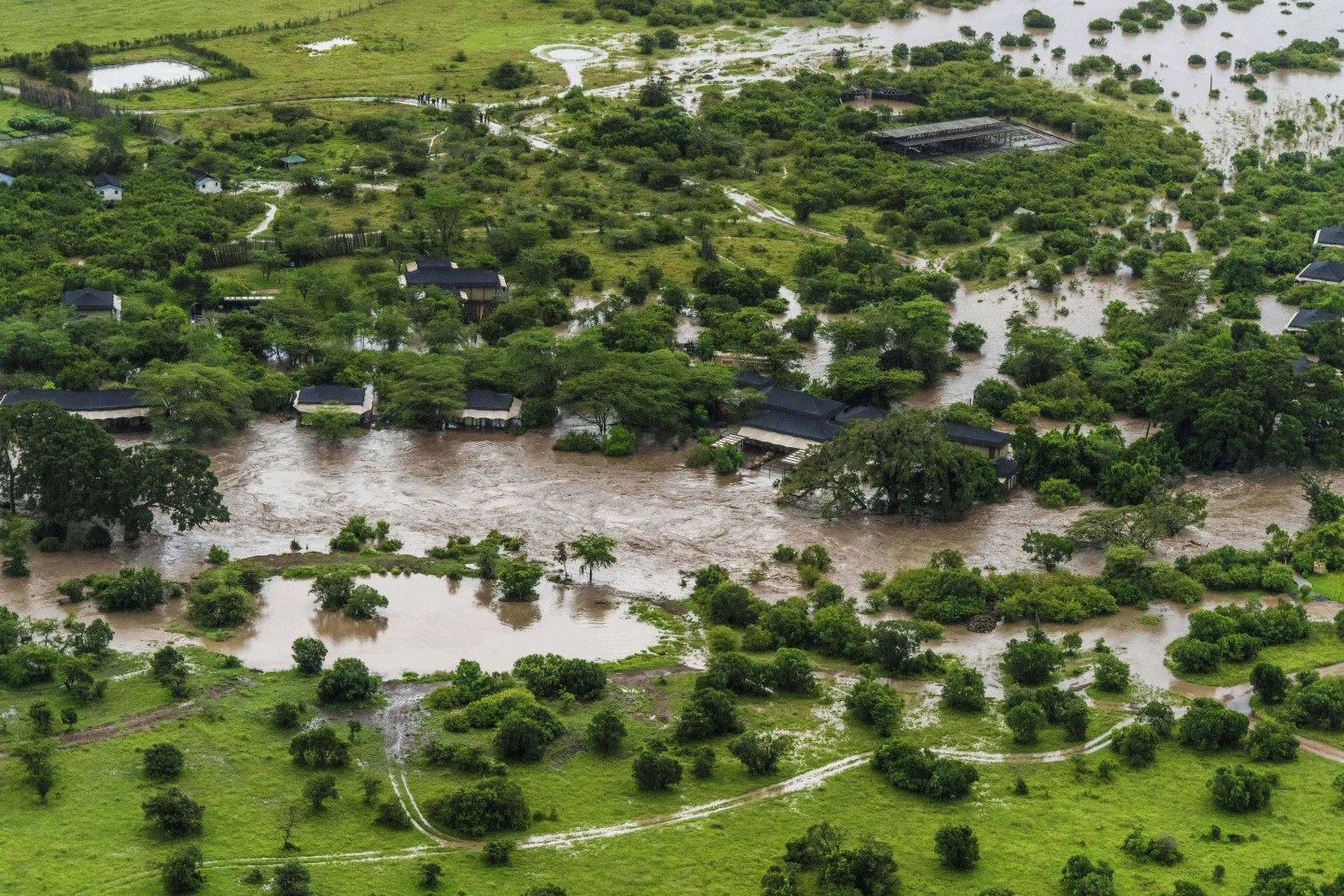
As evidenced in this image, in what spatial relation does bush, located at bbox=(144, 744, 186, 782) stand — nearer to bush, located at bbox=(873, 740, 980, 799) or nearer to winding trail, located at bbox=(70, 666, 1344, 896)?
winding trail, located at bbox=(70, 666, 1344, 896)

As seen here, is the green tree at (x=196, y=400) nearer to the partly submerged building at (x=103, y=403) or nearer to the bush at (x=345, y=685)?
the partly submerged building at (x=103, y=403)

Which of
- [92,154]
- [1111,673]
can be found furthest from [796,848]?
[92,154]

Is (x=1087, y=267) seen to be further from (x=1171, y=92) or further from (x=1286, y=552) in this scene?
(x=1171, y=92)

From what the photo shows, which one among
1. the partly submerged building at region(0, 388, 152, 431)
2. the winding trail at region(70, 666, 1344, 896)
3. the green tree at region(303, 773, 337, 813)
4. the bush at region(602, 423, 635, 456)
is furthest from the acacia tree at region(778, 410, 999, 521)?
the partly submerged building at region(0, 388, 152, 431)

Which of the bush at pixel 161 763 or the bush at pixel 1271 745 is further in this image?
the bush at pixel 1271 745

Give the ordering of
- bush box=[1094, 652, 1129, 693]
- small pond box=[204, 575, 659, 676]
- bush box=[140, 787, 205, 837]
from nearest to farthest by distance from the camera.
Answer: bush box=[140, 787, 205, 837], bush box=[1094, 652, 1129, 693], small pond box=[204, 575, 659, 676]

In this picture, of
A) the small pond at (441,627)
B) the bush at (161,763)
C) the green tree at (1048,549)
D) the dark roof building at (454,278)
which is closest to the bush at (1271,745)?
the green tree at (1048,549)

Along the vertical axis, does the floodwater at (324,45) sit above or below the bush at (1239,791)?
above
